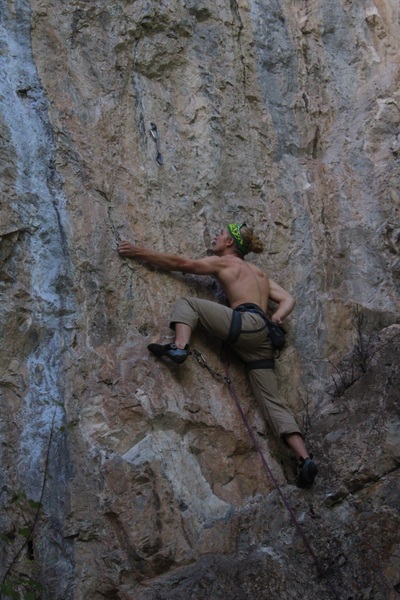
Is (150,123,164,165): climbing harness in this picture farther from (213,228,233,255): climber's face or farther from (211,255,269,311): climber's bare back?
(211,255,269,311): climber's bare back

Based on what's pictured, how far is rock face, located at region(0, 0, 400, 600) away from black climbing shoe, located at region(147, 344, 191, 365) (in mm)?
119

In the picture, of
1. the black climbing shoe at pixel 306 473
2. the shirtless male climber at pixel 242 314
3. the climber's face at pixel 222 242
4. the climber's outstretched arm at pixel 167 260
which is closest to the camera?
the black climbing shoe at pixel 306 473

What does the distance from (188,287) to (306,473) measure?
1886 mm

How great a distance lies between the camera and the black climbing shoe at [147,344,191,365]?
5578 millimetres

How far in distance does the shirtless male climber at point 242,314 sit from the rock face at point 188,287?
165mm

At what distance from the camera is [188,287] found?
6344 millimetres

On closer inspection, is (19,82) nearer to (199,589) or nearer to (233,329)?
(233,329)

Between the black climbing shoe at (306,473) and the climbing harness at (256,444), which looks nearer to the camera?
the climbing harness at (256,444)

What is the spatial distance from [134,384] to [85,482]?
33.5 inches

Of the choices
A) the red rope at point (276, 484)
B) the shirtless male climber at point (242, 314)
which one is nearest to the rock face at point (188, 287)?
the red rope at point (276, 484)

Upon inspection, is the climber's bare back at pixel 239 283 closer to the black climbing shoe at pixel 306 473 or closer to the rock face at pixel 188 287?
the rock face at pixel 188 287

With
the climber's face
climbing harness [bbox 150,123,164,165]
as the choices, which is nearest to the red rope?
the climber's face

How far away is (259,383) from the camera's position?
6.09m

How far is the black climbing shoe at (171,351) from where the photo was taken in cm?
558
